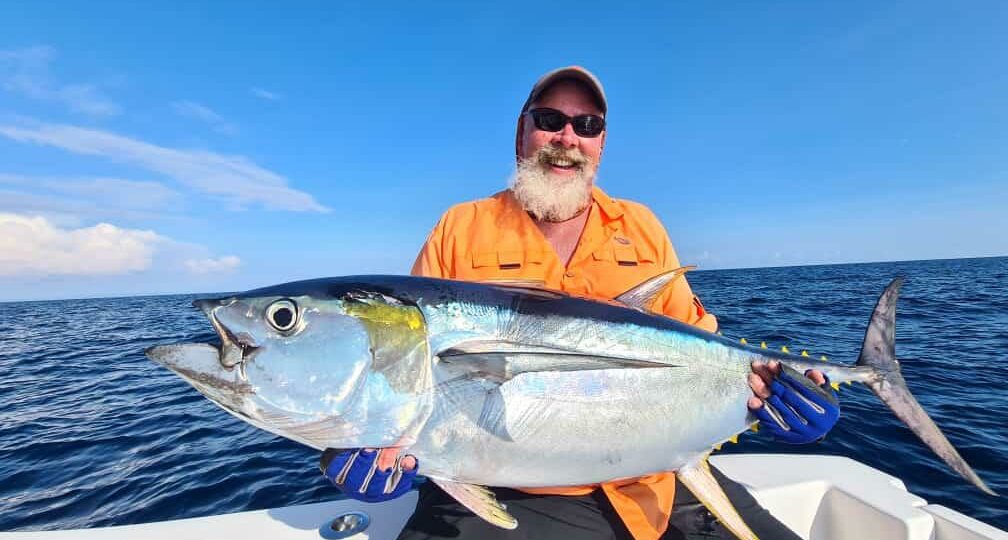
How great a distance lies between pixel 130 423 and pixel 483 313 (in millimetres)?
9257

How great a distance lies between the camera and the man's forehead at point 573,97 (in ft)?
12.2

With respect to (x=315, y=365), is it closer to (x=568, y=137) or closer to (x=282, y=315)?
(x=282, y=315)

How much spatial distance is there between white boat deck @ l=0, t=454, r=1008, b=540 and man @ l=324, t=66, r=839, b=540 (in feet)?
2.46

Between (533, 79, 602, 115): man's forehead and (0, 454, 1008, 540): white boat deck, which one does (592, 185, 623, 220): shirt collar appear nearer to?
(533, 79, 602, 115): man's forehead

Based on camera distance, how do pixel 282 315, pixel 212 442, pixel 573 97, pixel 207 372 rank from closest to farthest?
1. pixel 207 372
2. pixel 282 315
3. pixel 573 97
4. pixel 212 442

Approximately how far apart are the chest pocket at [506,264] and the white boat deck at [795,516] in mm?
1745

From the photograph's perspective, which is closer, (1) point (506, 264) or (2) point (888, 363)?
(2) point (888, 363)

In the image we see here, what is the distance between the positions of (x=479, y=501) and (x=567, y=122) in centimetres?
278

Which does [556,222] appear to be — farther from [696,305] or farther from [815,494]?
[815,494]

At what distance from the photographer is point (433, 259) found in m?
3.27

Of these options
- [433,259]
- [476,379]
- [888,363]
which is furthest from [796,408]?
[433,259]

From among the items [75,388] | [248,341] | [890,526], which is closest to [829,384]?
[890,526]

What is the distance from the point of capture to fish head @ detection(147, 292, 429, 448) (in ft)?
5.55

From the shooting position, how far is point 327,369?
1741 millimetres
